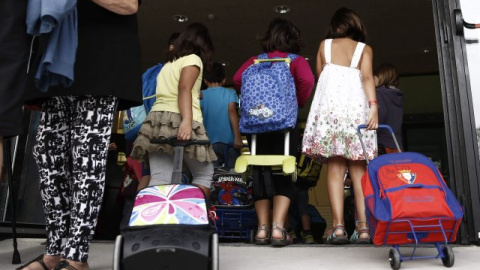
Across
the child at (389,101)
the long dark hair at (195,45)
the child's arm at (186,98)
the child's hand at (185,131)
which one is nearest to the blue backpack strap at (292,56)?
the long dark hair at (195,45)

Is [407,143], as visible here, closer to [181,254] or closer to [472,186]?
[472,186]

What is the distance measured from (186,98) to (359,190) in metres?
1.31

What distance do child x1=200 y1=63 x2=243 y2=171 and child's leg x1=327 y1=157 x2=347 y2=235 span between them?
1.03 metres

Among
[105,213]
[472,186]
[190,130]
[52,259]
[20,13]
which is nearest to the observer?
[20,13]

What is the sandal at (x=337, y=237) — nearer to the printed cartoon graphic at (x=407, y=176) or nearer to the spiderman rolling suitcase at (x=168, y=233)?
the printed cartoon graphic at (x=407, y=176)

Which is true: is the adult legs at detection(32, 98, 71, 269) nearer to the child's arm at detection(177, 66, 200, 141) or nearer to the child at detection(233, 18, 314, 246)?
the child's arm at detection(177, 66, 200, 141)

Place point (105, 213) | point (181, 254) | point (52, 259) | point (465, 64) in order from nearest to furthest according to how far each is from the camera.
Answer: point (181, 254) < point (52, 259) < point (465, 64) < point (105, 213)

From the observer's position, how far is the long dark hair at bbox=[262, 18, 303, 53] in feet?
11.7

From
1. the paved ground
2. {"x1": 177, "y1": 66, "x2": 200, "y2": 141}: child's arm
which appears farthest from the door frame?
{"x1": 177, "y1": 66, "x2": 200, "y2": 141}: child's arm

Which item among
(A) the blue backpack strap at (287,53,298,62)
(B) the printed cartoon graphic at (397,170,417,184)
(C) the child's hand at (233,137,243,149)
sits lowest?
(B) the printed cartoon graphic at (397,170,417,184)

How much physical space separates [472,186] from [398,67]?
20.5ft

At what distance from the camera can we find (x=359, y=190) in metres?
3.24

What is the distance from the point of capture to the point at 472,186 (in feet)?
10.2

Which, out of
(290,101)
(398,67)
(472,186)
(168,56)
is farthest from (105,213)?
(398,67)
